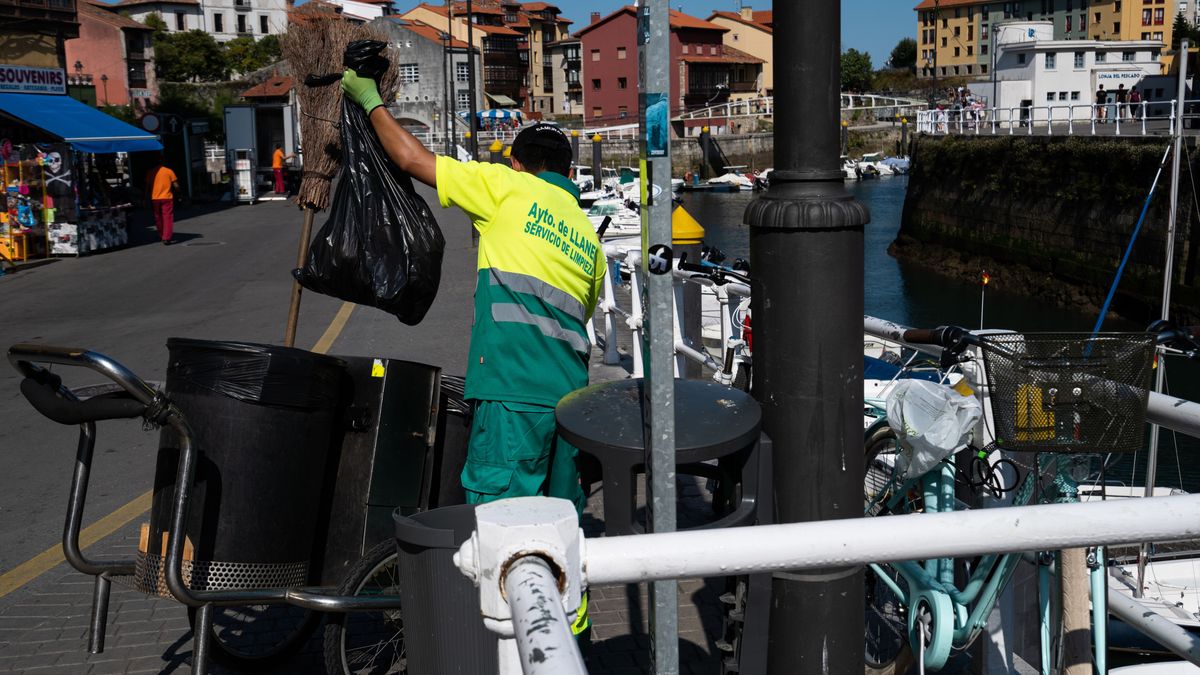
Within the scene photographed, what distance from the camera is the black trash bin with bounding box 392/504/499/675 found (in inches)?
94.7

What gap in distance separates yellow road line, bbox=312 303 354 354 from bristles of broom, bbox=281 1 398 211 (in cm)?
437

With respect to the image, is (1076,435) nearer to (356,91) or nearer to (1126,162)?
(356,91)

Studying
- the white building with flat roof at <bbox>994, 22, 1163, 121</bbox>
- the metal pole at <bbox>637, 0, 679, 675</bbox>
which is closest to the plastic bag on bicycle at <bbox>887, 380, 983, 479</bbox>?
the metal pole at <bbox>637, 0, 679, 675</bbox>

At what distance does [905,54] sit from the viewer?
139 metres

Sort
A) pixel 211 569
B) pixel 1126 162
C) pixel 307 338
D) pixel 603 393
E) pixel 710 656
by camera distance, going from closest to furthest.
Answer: pixel 603 393 < pixel 211 569 < pixel 710 656 < pixel 307 338 < pixel 1126 162

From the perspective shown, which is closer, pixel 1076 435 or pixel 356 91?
pixel 1076 435

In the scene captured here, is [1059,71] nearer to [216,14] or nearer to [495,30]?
[495,30]

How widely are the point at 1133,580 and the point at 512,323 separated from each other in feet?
11.1

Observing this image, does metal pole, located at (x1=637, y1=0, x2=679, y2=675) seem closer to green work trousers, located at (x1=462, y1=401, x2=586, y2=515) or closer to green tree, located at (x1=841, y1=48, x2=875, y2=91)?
green work trousers, located at (x1=462, y1=401, x2=586, y2=515)

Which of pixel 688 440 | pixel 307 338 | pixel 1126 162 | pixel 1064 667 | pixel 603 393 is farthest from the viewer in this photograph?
pixel 1126 162

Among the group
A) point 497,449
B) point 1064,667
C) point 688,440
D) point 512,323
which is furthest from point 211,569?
point 1064,667

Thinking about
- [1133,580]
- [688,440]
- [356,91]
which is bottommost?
[1133,580]

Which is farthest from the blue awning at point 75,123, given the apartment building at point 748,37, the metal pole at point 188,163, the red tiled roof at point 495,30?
the apartment building at point 748,37

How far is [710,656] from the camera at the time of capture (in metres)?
4.36
